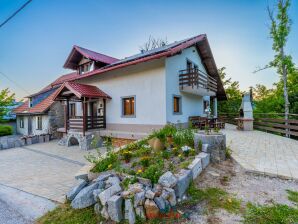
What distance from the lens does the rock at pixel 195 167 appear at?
3519 millimetres

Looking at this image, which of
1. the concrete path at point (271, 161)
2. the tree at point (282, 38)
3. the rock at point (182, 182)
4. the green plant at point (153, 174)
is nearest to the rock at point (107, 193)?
the green plant at point (153, 174)

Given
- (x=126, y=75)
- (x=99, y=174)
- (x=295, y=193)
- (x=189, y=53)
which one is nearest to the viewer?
(x=295, y=193)

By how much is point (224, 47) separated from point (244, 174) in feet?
39.2

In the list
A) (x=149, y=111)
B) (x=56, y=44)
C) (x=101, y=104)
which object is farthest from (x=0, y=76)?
(x=149, y=111)

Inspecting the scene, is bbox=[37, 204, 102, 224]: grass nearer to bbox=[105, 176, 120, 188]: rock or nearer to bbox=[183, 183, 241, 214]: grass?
bbox=[105, 176, 120, 188]: rock

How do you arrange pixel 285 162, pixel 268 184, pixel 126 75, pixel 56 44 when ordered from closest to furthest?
pixel 268 184 < pixel 285 162 < pixel 126 75 < pixel 56 44

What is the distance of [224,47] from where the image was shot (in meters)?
13.1

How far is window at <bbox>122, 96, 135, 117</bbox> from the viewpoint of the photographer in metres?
9.83

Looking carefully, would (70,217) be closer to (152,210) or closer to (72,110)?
(152,210)

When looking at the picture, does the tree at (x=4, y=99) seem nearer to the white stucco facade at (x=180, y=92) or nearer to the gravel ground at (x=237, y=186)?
A: the white stucco facade at (x=180, y=92)

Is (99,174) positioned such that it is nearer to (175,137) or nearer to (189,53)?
(175,137)

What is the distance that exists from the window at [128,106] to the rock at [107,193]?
690cm

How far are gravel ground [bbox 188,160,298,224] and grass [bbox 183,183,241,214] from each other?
11 centimetres

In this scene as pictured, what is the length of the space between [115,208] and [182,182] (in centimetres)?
125
